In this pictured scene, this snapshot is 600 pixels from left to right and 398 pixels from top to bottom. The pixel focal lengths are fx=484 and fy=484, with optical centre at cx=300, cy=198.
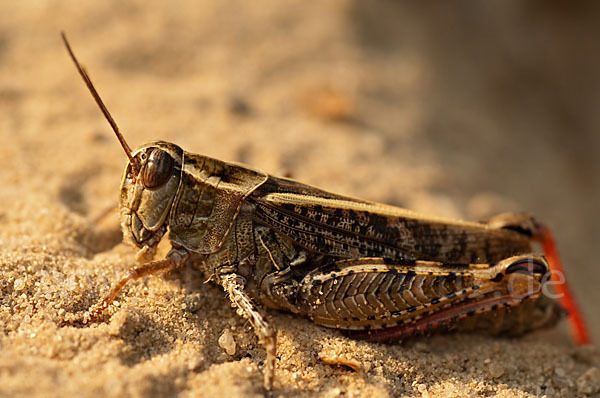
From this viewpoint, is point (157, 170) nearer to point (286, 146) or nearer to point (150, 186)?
point (150, 186)

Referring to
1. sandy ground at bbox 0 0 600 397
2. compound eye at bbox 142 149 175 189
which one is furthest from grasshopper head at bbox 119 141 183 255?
sandy ground at bbox 0 0 600 397

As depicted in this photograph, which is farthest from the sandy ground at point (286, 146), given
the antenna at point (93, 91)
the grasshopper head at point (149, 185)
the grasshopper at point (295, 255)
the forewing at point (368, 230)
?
the antenna at point (93, 91)

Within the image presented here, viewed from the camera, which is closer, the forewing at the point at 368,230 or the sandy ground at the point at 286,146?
the sandy ground at the point at 286,146

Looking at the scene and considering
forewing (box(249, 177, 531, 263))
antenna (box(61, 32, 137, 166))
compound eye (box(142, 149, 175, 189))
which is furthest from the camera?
forewing (box(249, 177, 531, 263))

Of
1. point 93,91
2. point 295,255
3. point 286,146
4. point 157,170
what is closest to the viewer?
point 93,91

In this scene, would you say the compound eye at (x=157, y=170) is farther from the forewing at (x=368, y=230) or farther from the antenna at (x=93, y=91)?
the forewing at (x=368, y=230)

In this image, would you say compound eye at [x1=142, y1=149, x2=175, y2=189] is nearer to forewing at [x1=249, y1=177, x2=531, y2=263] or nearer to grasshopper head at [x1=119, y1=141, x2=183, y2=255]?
grasshopper head at [x1=119, y1=141, x2=183, y2=255]

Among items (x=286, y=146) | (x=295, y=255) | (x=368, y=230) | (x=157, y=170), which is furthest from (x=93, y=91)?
(x=286, y=146)
